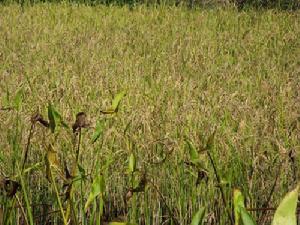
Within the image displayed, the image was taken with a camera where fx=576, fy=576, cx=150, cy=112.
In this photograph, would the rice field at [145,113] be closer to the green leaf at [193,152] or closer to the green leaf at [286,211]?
the green leaf at [193,152]

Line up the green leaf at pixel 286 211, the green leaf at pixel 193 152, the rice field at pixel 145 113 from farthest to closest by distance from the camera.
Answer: the rice field at pixel 145 113 → the green leaf at pixel 193 152 → the green leaf at pixel 286 211

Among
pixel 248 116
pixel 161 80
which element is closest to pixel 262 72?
pixel 161 80

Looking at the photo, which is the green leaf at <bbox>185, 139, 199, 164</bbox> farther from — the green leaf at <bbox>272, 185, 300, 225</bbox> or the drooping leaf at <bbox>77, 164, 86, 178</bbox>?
the green leaf at <bbox>272, 185, 300, 225</bbox>

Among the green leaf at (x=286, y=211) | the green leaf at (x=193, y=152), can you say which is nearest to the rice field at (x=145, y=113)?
the green leaf at (x=193, y=152)

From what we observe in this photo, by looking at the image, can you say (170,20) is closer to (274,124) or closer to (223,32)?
(223,32)

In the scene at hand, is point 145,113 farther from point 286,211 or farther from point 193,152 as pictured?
point 286,211

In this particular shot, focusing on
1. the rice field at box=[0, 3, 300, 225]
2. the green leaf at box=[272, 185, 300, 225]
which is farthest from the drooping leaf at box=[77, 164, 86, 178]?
the green leaf at box=[272, 185, 300, 225]

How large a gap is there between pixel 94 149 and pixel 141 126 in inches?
9.4

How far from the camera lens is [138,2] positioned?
6.36 metres

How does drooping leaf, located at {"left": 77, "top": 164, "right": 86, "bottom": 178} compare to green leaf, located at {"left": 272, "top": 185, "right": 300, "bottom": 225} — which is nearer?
green leaf, located at {"left": 272, "top": 185, "right": 300, "bottom": 225}

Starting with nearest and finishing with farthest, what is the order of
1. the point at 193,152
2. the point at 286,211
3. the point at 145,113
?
the point at 286,211, the point at 193,152, the point at 145,113

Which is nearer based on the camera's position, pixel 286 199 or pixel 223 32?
pixel 286 199

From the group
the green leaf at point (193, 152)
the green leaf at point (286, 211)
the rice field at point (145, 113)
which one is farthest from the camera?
the rice field at point (145, 113)

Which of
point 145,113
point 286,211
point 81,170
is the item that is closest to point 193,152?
point 81,170
